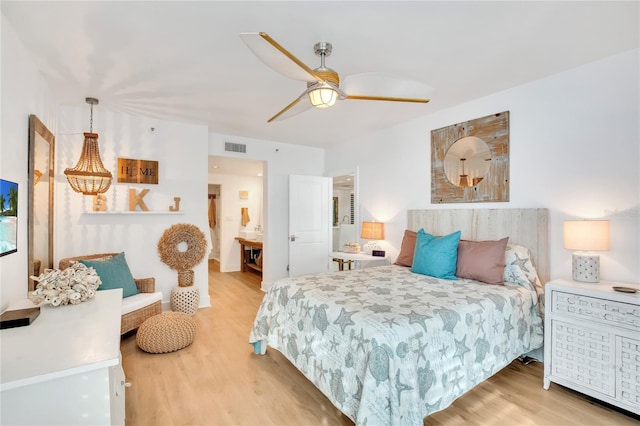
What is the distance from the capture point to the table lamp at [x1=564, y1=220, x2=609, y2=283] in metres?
2.24

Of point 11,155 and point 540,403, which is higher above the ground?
point 11,155

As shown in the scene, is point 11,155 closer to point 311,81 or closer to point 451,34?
point 311,81

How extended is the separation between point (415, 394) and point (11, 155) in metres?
2.78

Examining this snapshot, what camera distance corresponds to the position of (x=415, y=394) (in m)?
1.61

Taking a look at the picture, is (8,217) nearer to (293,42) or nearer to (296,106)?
(296,106)

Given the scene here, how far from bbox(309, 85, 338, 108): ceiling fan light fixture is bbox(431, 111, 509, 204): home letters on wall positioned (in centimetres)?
206

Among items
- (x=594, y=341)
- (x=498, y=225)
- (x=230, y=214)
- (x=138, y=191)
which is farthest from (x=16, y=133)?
(x=230, y=214)

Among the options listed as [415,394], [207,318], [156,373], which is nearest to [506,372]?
[415,394]

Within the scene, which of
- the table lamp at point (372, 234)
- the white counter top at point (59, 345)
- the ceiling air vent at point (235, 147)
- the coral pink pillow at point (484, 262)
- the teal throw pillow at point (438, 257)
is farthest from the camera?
the ceiling air vent at point (235, 147)

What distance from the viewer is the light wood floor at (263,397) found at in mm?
1943

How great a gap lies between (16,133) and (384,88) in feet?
8.02

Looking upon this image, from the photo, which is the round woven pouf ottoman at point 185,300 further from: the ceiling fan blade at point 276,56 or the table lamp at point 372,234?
the ceiling fan blade at point 276,56

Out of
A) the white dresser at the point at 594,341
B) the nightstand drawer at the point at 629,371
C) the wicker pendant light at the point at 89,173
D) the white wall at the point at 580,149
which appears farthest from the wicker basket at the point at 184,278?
the nightstand drawer at the point at 629,371

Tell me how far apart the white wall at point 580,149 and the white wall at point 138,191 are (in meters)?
3.35
